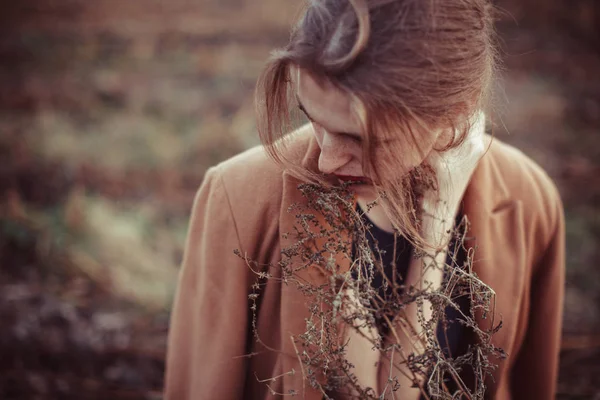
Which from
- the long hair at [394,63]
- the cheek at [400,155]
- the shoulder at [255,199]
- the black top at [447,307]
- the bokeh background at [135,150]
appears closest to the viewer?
the long hair at [394,63]

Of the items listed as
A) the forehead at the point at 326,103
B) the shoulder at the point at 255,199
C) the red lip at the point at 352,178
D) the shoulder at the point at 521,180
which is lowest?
the shoulder at the point at 255,199

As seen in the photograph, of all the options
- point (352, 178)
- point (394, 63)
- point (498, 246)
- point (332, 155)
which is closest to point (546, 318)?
point (498, 246)

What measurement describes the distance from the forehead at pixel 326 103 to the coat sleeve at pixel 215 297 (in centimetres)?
48

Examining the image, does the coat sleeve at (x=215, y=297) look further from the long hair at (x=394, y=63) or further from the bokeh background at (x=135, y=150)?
the bokeh background at (x=135, y=150)

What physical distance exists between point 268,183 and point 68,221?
3.07m

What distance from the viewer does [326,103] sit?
1053 mm

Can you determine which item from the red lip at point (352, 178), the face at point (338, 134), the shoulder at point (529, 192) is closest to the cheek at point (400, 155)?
the face at point (338, 134)

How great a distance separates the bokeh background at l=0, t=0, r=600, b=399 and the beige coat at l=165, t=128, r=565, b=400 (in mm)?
1404

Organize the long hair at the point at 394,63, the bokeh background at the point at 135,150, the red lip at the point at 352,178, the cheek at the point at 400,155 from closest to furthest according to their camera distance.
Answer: the long hair at the point at 394,63 < the cheek at the point at 400,155 < the red lip at the point at 352,178 < the bokeh background at the point at 135,150

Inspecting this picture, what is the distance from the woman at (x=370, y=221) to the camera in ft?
3.34

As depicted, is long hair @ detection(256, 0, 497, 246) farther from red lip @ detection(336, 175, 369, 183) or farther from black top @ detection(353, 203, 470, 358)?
black top @ detection(353, 203, 470, 358)

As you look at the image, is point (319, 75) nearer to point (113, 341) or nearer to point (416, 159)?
point (416, 159)

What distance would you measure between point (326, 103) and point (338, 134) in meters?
0.09

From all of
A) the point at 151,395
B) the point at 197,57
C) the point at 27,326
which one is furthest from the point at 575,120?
the point at 27,326
